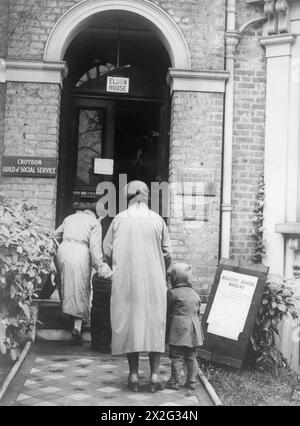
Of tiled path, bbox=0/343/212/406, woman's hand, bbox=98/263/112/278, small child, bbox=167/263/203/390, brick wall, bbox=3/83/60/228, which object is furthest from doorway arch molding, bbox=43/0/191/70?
tiled path, bbox=0/343/212/406

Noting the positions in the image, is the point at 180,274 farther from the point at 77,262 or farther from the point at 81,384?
the point at 77,262

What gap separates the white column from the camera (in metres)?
7.11

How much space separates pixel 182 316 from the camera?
206 inches

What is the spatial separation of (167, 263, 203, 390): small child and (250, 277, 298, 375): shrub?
4.23 ft

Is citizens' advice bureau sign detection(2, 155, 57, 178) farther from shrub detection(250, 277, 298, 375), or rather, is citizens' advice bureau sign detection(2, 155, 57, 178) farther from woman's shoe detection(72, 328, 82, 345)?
shrub detection(250, 277, 298, 375)

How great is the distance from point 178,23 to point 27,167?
8.11ft

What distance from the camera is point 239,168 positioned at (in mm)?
7242

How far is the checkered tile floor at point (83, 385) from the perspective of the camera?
4.74m

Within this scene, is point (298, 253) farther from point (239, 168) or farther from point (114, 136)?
point (114, 136)

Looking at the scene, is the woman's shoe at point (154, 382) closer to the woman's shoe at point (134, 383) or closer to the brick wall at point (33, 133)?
the woman's shoe at point (134, 383)

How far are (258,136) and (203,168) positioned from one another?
2.59ft

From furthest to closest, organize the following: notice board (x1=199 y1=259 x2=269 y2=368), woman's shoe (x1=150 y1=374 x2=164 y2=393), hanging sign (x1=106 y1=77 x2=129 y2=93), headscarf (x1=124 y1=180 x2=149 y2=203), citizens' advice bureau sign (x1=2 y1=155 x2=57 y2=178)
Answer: hanging sign (x1=106 y1=77 x2=129 y2=93) → citizens' advice bureau sign (x1=2 y1=155 x2=57 y2=178) → notice board (x1=199 y1=259 x2=269 y2=368) → headscarf (x1=124 y1=180 x2=149 y2=203) → woman's shoe (x1=150 y1=374 x2=164 y2=393)
